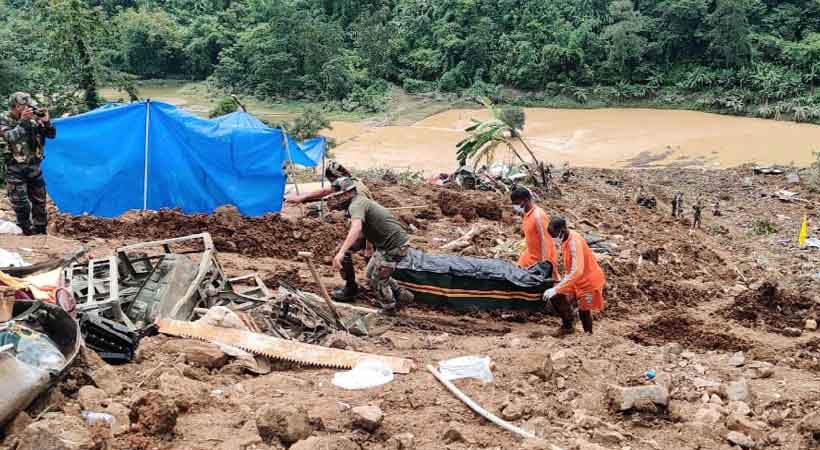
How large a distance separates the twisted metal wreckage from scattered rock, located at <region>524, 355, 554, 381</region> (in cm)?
83

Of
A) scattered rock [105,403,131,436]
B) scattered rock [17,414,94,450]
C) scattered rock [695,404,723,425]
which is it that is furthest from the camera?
scattered rock [695,404,723,425]

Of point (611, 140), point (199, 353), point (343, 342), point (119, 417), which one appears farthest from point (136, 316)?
point (611, 140)

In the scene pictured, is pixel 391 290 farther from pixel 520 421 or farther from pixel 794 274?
pixel 794 274

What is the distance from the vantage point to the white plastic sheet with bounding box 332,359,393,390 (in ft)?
14.5

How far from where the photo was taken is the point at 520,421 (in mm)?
4008

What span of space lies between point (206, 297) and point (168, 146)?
478 cm

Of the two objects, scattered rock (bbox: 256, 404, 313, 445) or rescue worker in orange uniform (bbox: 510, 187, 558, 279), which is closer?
scattered rock (bbox: 256, 404, 313, 445)

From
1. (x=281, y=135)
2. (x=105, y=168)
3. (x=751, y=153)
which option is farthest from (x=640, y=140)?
(x=105, y=168)

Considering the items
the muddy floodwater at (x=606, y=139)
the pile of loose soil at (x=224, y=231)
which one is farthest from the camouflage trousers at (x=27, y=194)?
the muddy floodwater at (x=606, y=139)

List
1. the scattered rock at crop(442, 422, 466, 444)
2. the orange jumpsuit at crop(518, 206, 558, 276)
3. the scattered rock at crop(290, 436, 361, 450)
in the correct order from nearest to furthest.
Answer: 1. the scattered rock at crop(290, 436, 361, 450)
2. the scattered rock at crop(442, 422, 466, 444)
3. the orange jumpsuit at crop(518, 206, 558, 276)

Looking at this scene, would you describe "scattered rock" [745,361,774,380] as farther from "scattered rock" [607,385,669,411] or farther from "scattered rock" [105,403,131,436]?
"scattered rock" [105,403,131,436]

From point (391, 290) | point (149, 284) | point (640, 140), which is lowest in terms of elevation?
point (640, 140)

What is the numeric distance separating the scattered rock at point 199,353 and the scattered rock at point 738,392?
3219 millimetres

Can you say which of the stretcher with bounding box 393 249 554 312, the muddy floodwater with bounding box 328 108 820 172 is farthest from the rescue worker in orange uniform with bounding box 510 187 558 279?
the muddy floodwater with bounding box 328 108 820 172
